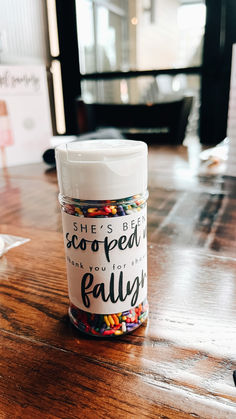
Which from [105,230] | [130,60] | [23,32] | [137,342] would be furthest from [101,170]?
[23,32]

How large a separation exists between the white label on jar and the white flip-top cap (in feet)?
0.07

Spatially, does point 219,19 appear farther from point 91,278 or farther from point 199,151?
point 91,278

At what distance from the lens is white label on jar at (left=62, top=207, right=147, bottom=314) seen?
28cm

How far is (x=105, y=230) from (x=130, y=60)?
2.24 metres

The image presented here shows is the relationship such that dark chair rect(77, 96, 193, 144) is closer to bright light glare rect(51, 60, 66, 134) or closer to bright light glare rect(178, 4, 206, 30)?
bright light glare rect(178, 4, 206, 30)

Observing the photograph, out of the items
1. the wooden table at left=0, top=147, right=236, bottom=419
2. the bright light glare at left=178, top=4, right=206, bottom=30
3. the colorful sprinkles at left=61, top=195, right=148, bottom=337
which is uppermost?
the bright light glare at left=178, top=4, right=206, bottom=30

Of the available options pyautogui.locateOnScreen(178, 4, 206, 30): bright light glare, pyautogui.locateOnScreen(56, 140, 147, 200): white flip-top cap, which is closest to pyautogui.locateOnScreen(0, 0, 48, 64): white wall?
pyautogui.locateOnScreen(178, 4, 206, 30): bright light glare

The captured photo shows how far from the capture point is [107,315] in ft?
0.99

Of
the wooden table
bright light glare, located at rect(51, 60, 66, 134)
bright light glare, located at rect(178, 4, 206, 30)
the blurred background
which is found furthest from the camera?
bright light glare, located at rect(51, 60, 66, 134)

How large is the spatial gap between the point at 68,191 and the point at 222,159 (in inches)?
39.6

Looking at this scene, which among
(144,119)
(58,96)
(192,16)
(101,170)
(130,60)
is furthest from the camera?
(58,96)

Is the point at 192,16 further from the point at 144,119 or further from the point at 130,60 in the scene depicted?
the point at 144,119

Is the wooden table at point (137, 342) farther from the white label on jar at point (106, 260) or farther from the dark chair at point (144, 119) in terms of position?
the dark chair at point (144, 119)

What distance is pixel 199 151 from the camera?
1.42 m
